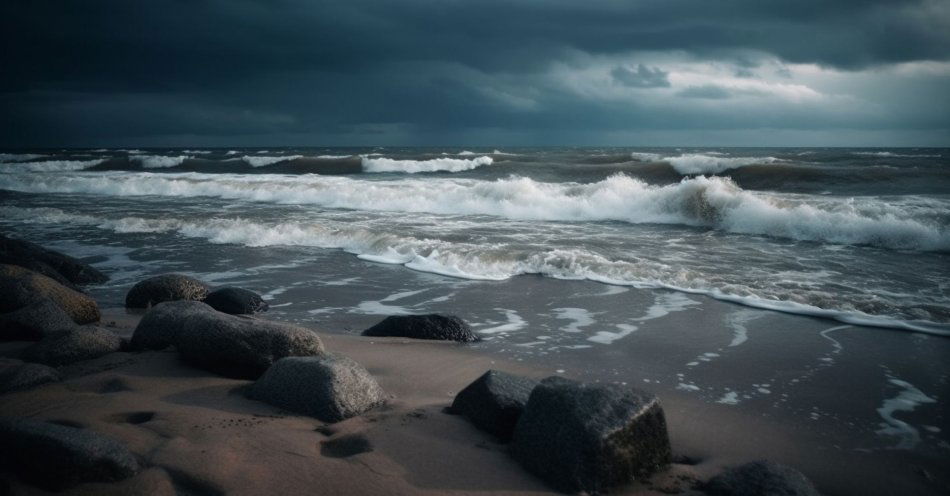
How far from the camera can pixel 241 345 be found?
148 inches

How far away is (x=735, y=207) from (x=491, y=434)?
11198 millimetres

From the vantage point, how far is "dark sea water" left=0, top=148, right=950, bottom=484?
13.9ft

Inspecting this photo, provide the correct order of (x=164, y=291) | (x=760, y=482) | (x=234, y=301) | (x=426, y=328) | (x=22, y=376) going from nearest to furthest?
(x=760, y=482) → (x=22, y=376) → (x=426, y=328) → (x=234, y=301) → (x=164, y=291)

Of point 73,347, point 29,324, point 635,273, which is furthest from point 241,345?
point 635,273

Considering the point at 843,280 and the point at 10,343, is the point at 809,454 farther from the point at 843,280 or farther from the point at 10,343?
the point at 10,343

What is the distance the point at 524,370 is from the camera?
14.2ft

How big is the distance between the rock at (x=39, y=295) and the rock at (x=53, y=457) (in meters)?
3.40

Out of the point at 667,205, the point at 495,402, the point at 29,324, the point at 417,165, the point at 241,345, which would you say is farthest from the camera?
the point at 417,165

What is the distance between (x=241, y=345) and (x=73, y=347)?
1.36 metres

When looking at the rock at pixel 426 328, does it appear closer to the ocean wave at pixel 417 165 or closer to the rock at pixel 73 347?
the rock at pixel 73 347

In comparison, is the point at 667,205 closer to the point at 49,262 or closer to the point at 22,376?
the point at 49,262

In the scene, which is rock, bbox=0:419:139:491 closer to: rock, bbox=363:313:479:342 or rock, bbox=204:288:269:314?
rock, bbox=363:313:479:342

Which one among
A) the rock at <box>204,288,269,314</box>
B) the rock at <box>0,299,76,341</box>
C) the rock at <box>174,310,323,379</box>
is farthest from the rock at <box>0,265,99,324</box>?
the rock at <box>174,310,323,379</box>

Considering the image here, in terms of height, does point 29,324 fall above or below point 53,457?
below
